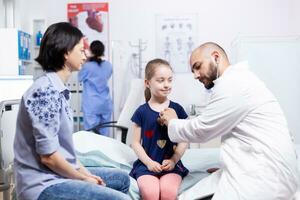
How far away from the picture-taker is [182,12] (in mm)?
4359

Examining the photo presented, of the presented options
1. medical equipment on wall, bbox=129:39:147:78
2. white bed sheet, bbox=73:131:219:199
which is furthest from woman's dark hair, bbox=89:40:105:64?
white bed sheet, bbox=73:131:219:199

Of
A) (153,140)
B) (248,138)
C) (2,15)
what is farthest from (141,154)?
(2,15)

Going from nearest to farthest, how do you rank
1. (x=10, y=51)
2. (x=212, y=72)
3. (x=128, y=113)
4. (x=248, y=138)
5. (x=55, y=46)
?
1. (x=55, y=46)
2. (x=248, y=138)
3. (x=212, y=72)
4. (x=128, y=113)
5. (x=10, y=51)

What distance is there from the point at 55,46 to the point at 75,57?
0.08 metres

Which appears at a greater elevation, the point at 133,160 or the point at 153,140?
the point at 153,140

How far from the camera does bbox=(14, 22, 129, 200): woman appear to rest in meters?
1.15

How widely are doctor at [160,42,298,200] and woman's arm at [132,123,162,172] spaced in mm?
268

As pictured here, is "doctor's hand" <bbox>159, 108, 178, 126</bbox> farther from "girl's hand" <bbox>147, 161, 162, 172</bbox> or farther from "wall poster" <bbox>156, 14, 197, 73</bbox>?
"wall poster" <bbox>156, 14, 197, 73</bbox>

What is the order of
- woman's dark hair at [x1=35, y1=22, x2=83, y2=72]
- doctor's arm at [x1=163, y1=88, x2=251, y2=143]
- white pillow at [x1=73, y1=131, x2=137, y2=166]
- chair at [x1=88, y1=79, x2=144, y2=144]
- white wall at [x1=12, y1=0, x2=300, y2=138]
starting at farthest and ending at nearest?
white wall at [x1=12, y1=0, x2=300, y2=138]
chair at [x1=88, y1=79, x2=144, y2=144]
white pillow at [x1=73, y1=131, x2=137, y2=166]
doctor's arm at [x1=163, y1=88, x2=251, y2=143]
woman's dark hair at [x1=35, y1=22, x2=83, y2=72]

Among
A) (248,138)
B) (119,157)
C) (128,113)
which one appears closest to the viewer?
(248,138)

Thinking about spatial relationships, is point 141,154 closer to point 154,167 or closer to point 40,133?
point 154,167

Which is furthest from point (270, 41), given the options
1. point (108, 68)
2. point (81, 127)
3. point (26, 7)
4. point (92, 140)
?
point (26, 7)

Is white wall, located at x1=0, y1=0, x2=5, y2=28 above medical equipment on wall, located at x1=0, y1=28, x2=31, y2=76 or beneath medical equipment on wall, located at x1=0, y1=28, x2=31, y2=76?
above

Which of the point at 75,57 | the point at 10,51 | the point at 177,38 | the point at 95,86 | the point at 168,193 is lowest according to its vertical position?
the point at 168,193
